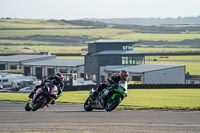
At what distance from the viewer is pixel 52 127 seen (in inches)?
674

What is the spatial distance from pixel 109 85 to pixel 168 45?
165114 millimetres

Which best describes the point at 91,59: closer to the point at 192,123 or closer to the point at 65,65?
the point at 65,65

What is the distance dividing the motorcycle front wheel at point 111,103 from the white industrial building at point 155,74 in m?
47.8

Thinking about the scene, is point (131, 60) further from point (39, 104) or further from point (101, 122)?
point (101, 122)

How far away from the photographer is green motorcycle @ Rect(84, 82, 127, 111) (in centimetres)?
2272

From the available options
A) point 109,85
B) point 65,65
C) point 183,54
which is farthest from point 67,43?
point 109,85

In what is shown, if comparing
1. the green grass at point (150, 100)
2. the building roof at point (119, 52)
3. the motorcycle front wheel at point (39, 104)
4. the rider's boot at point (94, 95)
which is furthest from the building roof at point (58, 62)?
the rider's boot at point (94, 95)

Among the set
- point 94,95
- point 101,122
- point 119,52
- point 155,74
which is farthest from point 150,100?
point 119,52

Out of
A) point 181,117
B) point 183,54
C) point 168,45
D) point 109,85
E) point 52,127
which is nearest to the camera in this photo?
point 52,127

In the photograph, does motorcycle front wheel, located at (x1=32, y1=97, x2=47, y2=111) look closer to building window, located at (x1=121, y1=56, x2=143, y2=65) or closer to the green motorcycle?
the green motorcycle

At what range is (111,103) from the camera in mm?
23078

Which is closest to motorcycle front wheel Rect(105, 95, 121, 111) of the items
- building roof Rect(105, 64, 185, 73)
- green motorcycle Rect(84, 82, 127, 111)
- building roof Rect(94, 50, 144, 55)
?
green motorcycle Rect(84, 82, 127, 111)

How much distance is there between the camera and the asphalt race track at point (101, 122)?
16.5m

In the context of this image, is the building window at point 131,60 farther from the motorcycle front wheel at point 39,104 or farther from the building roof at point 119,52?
the motorcycle front wheel at point 39,104
